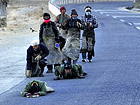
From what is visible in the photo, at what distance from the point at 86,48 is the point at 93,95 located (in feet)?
21.8

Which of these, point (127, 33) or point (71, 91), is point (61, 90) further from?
point (127, 33)

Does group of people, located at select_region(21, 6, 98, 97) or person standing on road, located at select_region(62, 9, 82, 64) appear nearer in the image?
group of people, located at select_region(21, 6, 98, 97)

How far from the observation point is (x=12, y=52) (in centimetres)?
2408

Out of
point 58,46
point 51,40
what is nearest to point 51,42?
point 51,40

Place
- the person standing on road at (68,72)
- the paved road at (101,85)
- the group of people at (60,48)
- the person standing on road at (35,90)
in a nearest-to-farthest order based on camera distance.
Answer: the paved road at (101,85), the person standing on road at (35,90), the person standing on road at (68,72), the group of people at (60,48)

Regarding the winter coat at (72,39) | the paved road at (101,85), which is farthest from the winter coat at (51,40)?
the paved road at (101,85)

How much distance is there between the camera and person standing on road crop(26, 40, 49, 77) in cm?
1584

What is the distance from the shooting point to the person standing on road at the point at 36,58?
15.8 meters

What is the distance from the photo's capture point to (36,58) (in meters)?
16.0

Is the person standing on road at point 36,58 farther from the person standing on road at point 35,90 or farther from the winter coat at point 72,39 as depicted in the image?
the person standing on road at point 35,90

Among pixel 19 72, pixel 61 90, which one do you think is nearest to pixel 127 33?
pixel 19 72

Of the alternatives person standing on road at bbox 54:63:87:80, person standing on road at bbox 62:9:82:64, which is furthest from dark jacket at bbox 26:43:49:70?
person standing on road at bbox 62:9:82:64

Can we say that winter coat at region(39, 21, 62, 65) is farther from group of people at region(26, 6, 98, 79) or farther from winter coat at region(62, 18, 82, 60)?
winter coat at region(62, 18, 82, 60)

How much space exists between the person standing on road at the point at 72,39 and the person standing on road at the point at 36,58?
1.46m
